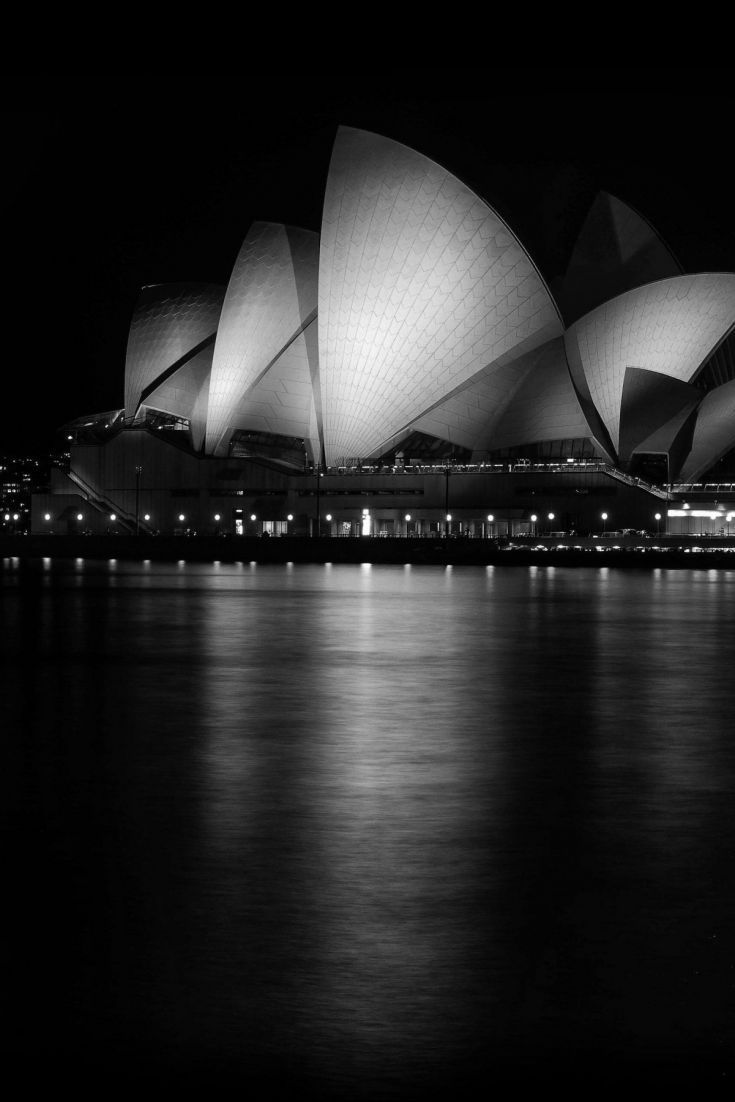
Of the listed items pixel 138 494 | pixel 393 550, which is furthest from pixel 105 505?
pixel 393 550

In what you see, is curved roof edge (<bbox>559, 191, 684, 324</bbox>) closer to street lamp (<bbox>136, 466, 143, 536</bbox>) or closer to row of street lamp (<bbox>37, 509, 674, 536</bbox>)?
row of street lamp (<bbox>37, 509, 674, 536</bbox>)

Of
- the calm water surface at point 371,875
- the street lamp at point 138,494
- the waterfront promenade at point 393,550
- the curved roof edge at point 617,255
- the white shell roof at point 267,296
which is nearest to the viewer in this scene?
the calm water surface at point 371,875

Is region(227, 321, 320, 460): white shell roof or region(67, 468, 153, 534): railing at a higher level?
region(227, 321, 320, 460): white shell roof

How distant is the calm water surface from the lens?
471 cm

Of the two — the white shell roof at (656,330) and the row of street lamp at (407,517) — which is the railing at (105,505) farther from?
the white shell roof at (656,330)

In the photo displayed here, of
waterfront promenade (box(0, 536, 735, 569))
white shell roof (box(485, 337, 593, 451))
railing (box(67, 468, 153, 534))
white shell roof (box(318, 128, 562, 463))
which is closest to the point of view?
waterfront promenade (box(0, 536, 735, 569))

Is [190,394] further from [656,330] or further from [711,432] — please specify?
[711,432]

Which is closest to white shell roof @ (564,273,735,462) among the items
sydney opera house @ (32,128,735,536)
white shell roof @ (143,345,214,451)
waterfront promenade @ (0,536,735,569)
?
sydney opera house @ (32,128,735,536)

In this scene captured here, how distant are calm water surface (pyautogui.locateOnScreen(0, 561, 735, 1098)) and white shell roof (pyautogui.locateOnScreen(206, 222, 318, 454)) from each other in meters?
53.6

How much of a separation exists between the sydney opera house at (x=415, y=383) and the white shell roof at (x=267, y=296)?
0.09 metres

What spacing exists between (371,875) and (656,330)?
5866 cm

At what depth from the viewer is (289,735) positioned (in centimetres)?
1165

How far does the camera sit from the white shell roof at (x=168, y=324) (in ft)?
251

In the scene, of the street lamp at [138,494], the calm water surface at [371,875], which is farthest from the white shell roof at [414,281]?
the calm water surface at [371,875]
